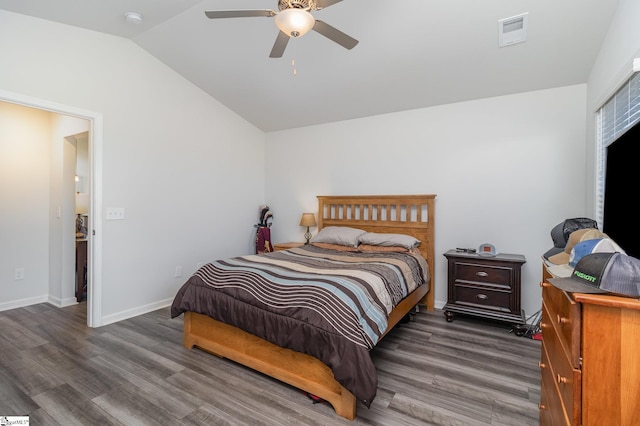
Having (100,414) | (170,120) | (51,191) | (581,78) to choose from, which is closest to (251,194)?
(170,120)

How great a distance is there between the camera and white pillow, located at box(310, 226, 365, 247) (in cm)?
377

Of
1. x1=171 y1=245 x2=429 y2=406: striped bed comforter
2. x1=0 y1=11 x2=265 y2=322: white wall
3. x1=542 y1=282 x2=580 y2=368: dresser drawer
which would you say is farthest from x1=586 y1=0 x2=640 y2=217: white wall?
x1=0 y1=11 x2=265 y2=322: white wall

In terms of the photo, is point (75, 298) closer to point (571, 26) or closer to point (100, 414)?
point (100, 414)

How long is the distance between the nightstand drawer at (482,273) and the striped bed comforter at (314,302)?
1.95 ft

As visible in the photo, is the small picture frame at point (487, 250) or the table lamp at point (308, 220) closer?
the small picture frame at point (487, 250)

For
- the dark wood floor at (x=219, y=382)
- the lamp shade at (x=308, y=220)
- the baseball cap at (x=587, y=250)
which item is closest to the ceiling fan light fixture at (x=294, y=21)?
the baseball cap at (x=587, y=250)

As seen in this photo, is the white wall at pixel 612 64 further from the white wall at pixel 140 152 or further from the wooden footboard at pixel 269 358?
the white wall at pixel 140 152

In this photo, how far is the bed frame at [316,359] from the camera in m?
1.92

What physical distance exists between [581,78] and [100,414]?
4.69 meters

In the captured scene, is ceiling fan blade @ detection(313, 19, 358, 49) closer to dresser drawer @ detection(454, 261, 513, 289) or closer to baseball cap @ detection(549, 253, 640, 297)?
baseball cap @ detection(549, 253, 640, 297)

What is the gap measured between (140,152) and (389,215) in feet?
10.2

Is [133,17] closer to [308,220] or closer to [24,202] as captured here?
[24,202]

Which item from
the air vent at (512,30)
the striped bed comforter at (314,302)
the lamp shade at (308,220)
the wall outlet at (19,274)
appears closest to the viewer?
the striped bed comforter at (314,302)

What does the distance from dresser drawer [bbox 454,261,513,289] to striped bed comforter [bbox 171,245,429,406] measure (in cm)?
60
